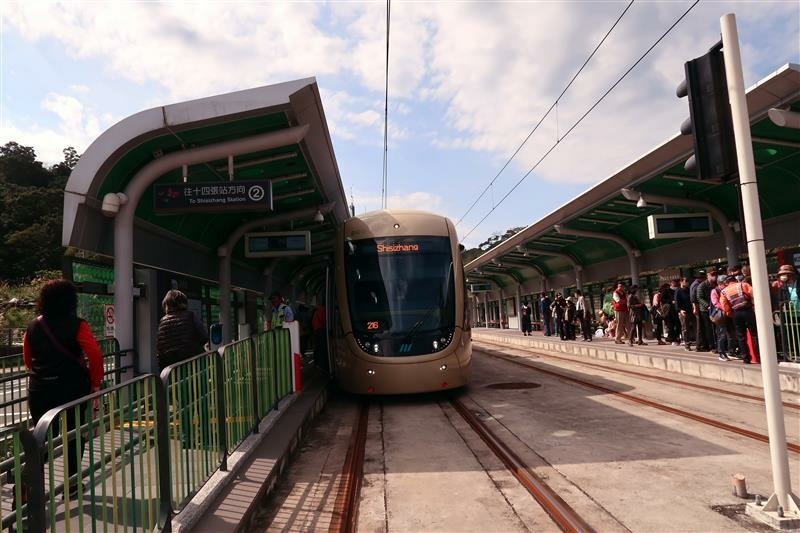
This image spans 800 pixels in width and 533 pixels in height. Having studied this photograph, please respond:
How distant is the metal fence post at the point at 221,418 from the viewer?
4641 millimetres


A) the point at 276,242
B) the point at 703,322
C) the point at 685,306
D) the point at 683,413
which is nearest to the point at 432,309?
the point at 683,413

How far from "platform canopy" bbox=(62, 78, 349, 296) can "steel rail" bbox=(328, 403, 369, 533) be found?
4.76 m

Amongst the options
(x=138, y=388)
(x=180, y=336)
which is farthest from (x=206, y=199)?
(x=138, y=388)

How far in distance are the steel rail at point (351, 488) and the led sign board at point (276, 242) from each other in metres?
7.57

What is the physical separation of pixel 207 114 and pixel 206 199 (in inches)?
58.2

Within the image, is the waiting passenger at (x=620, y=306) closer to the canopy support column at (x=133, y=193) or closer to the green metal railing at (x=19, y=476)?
the canopy support column at (x=133, y=193)

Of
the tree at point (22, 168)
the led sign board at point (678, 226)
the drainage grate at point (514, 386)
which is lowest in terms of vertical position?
the drainage grate at point (514, 386)

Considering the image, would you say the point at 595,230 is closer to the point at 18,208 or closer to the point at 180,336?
the point at 180,336

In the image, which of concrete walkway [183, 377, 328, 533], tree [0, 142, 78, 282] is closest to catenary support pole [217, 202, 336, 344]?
concrete walkway [183, 377, 328, 533]

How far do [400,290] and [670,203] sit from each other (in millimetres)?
8793

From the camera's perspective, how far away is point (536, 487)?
450 centimetres

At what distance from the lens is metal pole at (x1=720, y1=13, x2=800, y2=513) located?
3518 mm

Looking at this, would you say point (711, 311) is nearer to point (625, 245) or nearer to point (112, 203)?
point (625, 245)

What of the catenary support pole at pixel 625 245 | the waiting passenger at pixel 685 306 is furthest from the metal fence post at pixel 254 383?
the catenary support pole at pixel 625 245
